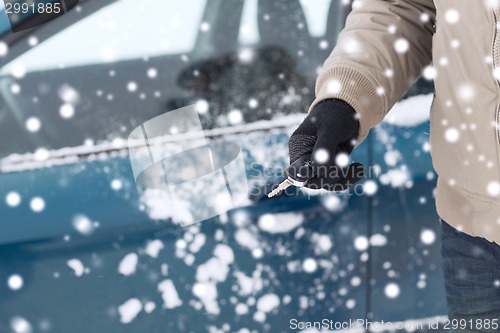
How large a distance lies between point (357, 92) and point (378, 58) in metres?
0.09

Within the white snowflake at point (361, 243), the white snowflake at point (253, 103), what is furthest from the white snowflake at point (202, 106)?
the white snowflake at point (361, 243)

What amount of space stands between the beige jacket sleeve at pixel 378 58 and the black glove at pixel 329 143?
0.02 m

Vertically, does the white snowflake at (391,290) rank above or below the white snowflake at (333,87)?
below

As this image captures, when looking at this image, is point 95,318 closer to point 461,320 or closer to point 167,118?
point 167,118

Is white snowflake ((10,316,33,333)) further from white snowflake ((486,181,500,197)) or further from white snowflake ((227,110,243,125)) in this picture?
white snowflake ((486,181,500,197))

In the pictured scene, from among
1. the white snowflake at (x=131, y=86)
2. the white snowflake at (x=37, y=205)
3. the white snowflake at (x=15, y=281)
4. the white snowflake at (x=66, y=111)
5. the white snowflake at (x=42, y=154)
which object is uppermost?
the white snowflake at (x=131, y=86)

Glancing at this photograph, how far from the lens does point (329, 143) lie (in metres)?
1.08

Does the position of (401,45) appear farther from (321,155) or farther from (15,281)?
(15,281)

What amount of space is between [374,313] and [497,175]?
0.73 meters

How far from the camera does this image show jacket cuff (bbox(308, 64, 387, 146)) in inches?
45.1

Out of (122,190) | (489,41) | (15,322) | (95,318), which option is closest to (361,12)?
(489,41)

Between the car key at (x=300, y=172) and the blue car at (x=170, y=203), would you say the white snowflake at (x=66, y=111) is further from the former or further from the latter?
the car key at (x=300, y=172)

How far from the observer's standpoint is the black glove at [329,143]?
104 cm

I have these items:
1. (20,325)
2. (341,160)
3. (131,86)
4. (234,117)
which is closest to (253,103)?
(234,117)
